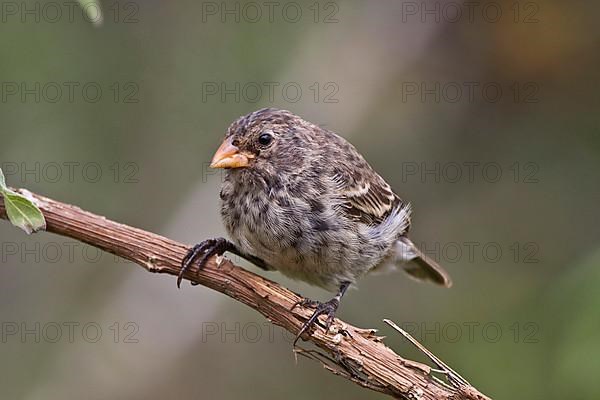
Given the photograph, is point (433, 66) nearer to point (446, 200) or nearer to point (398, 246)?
point (446, 200)

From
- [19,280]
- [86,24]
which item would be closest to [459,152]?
[86,24]

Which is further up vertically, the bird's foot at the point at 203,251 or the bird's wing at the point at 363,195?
the bird's wing at the point at 363,195

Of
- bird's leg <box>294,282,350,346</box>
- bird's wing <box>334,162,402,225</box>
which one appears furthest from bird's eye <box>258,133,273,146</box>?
bird's leg <box>294,282,350,346</box>

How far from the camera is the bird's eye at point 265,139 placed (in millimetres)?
4509

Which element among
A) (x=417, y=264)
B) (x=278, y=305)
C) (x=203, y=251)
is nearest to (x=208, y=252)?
(x=203, y=251)

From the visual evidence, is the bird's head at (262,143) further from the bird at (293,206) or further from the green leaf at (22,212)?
the green leaf at (22,212)

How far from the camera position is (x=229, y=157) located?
439 cm

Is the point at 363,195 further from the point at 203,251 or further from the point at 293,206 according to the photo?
the point at 203,251

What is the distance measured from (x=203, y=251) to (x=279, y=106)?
2.55m

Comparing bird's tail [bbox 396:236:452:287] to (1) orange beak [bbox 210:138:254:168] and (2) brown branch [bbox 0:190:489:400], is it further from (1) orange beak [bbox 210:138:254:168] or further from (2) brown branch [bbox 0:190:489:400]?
(2) brown branch [bbox 0:190:489:400]

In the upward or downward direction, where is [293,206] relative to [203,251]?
upward

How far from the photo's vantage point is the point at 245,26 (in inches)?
285

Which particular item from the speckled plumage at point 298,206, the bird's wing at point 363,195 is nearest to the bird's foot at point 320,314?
the speckled plumage at point 298,206

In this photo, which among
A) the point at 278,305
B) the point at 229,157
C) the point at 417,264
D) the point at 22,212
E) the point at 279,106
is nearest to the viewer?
the point at 22,212
